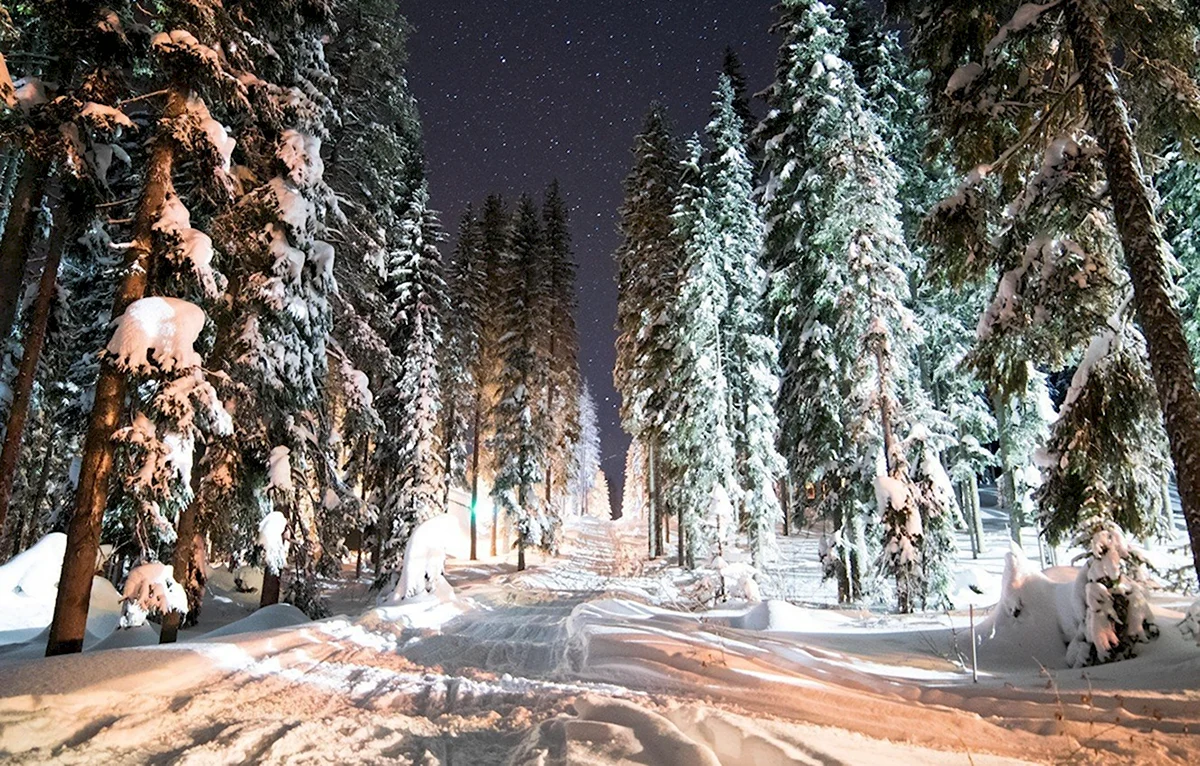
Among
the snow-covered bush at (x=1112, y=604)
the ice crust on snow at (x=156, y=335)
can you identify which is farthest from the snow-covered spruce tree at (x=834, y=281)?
the ice crust on snow at (x=156, y=335)

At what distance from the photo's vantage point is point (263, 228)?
11.5 metres

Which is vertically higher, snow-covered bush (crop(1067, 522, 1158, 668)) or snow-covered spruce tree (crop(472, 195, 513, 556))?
snow-covered spruce tree (crop(472, 195, 513, 556))

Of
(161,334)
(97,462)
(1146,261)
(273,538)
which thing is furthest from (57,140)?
(1146,261)

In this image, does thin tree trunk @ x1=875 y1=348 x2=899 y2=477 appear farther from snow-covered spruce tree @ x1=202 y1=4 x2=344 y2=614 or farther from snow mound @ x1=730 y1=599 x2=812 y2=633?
snow-covered spruce tree @ x1=202 y1=4 x2=344 y2=614

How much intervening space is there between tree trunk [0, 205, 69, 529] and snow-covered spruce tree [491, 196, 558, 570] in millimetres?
17723

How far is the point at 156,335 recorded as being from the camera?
7.85 m

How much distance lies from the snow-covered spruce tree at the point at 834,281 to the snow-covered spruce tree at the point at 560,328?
16.5 m

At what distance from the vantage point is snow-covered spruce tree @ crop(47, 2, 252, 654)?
770 cm

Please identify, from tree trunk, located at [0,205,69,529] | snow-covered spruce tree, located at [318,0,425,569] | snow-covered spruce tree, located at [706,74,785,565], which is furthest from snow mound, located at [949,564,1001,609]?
tree trunk, located at [0,205,69,529]

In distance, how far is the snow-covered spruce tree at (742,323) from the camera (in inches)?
826

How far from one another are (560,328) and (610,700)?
30.3m

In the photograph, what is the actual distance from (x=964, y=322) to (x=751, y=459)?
11.5 metres

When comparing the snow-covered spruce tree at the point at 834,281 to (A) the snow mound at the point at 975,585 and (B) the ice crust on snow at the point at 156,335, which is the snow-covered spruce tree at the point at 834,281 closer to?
(A) the snow mound at the point at 975,585

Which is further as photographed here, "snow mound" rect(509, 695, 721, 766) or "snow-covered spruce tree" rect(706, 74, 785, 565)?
"snow-covered spruce tree" rect(706, 74, 785, 565)
